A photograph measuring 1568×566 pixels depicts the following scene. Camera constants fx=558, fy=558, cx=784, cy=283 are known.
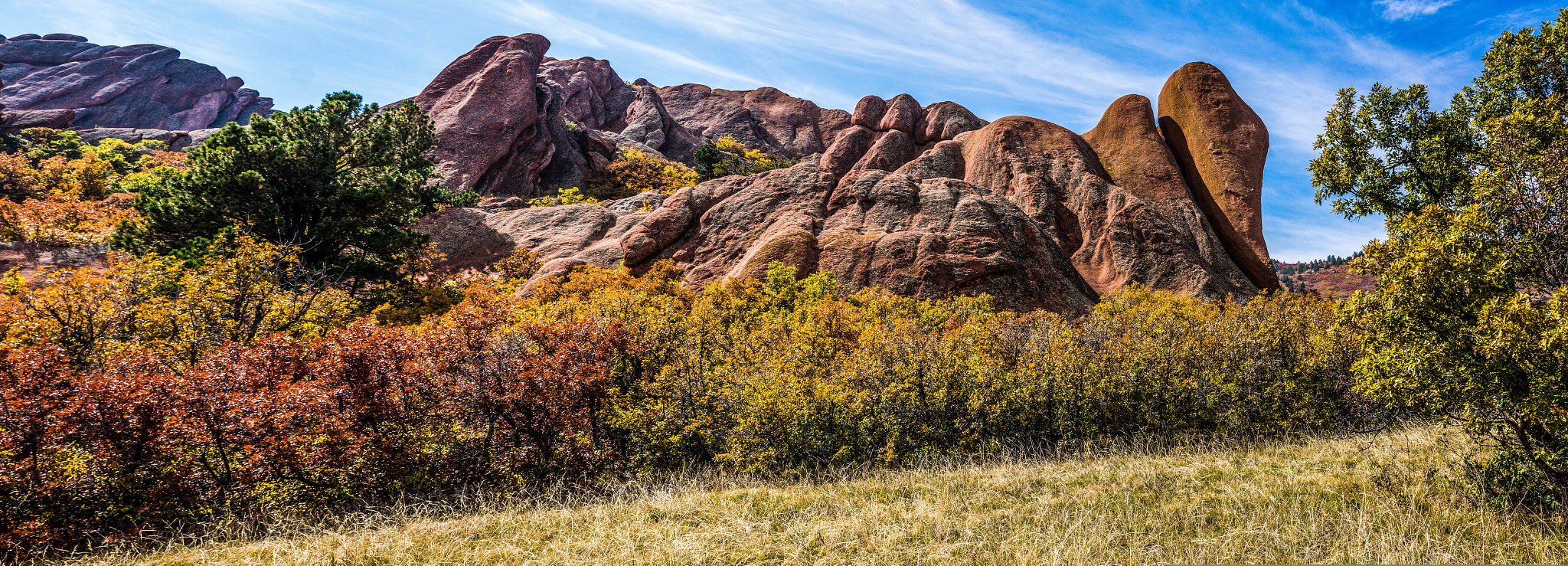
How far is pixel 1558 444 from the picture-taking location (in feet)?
22.4

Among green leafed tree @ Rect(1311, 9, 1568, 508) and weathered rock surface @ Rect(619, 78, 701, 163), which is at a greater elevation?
weathered rock surface @ Rect(619, 78, 701, 163)

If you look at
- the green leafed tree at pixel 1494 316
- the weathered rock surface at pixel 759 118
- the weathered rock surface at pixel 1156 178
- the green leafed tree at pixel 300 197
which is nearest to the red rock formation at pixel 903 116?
the weathered rock surface at pixel 1156 178

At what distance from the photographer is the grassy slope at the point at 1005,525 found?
22.5 ft

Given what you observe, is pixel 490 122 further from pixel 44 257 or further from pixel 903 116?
pixel 903 116

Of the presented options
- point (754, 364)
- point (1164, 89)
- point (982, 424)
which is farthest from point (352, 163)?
point (1164, 89)

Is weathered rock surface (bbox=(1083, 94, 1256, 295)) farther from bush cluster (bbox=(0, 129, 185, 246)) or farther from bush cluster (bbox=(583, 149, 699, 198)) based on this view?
bush cluster (bbox=(0, 129, 185, 246))

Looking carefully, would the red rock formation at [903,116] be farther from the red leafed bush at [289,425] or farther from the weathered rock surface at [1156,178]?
the red leafed bush at [289,425]

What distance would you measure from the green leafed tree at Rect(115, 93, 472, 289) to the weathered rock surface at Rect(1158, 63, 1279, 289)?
5200 cm

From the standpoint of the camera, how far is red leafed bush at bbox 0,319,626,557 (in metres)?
7.53

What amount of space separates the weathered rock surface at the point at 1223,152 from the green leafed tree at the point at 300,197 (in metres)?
52.0

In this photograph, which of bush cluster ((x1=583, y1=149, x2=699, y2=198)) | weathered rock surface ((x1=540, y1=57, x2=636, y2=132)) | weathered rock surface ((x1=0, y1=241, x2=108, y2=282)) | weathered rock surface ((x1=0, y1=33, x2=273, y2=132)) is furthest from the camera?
weathered rock surface ((x1=540, y1=57, x2=636, y2=132))

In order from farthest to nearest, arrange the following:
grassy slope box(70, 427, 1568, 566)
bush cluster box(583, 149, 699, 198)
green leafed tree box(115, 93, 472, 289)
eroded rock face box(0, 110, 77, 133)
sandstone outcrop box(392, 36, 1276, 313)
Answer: bush cluster box(583, 149, 699, 198) → eroded rock face box(0, 110, 77, 133) → sandstone outcrop box(392, 36, 1276, 313) → green leafed tree box(115, 93, 472, 289) → grassy slope box(70, 427, 1568, 566)

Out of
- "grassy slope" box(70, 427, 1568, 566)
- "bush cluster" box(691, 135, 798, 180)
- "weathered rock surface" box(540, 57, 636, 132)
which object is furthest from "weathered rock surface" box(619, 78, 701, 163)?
"grassy slope" box(70, 427, 1568, 566)

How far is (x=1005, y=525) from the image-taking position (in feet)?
26.1
